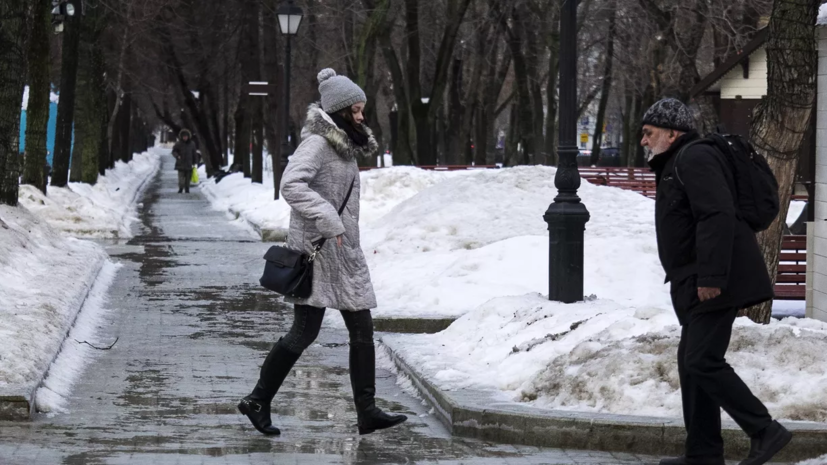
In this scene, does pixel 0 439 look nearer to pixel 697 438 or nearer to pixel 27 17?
pixel 697 438

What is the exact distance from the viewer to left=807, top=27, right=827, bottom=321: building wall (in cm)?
1055

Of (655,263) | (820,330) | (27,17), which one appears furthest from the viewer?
(27,17)

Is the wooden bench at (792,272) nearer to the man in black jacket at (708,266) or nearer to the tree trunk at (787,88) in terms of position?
the tree trunk at (787,88)

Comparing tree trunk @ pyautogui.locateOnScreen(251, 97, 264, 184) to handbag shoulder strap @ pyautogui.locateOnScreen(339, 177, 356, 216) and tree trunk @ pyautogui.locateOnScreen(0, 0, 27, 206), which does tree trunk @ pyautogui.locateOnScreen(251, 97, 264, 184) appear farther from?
handbag shoulder strap @ pyautogui.locateOnScreen(339, 177, 356, 216)

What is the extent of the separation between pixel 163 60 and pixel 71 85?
22.8 m

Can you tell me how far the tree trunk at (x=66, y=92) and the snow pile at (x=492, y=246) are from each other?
36.5ft

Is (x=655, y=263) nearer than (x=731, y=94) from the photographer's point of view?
Yes

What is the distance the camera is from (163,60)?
51.2m

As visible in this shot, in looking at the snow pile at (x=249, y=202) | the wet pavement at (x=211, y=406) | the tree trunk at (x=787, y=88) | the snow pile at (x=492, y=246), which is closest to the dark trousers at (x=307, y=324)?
the wet pavement at (x=211, y=406)

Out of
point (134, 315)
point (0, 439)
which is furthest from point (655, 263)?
point (0, 439)

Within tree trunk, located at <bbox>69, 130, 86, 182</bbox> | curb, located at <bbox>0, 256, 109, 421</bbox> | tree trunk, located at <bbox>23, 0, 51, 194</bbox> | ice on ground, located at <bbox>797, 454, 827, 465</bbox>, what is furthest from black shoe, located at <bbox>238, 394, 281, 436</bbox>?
tree trunk, located at <bbox>69, 130, 86, 182</bbox>

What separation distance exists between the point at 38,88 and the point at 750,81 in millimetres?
14117

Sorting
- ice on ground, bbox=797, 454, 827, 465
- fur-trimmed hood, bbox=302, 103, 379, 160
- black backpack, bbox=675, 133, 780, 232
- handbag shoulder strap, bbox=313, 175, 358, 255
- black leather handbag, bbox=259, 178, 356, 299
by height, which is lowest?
ice on ground, bbox=797, 454, 827, 465

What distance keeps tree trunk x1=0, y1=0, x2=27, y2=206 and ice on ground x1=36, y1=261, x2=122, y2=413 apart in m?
3.18
